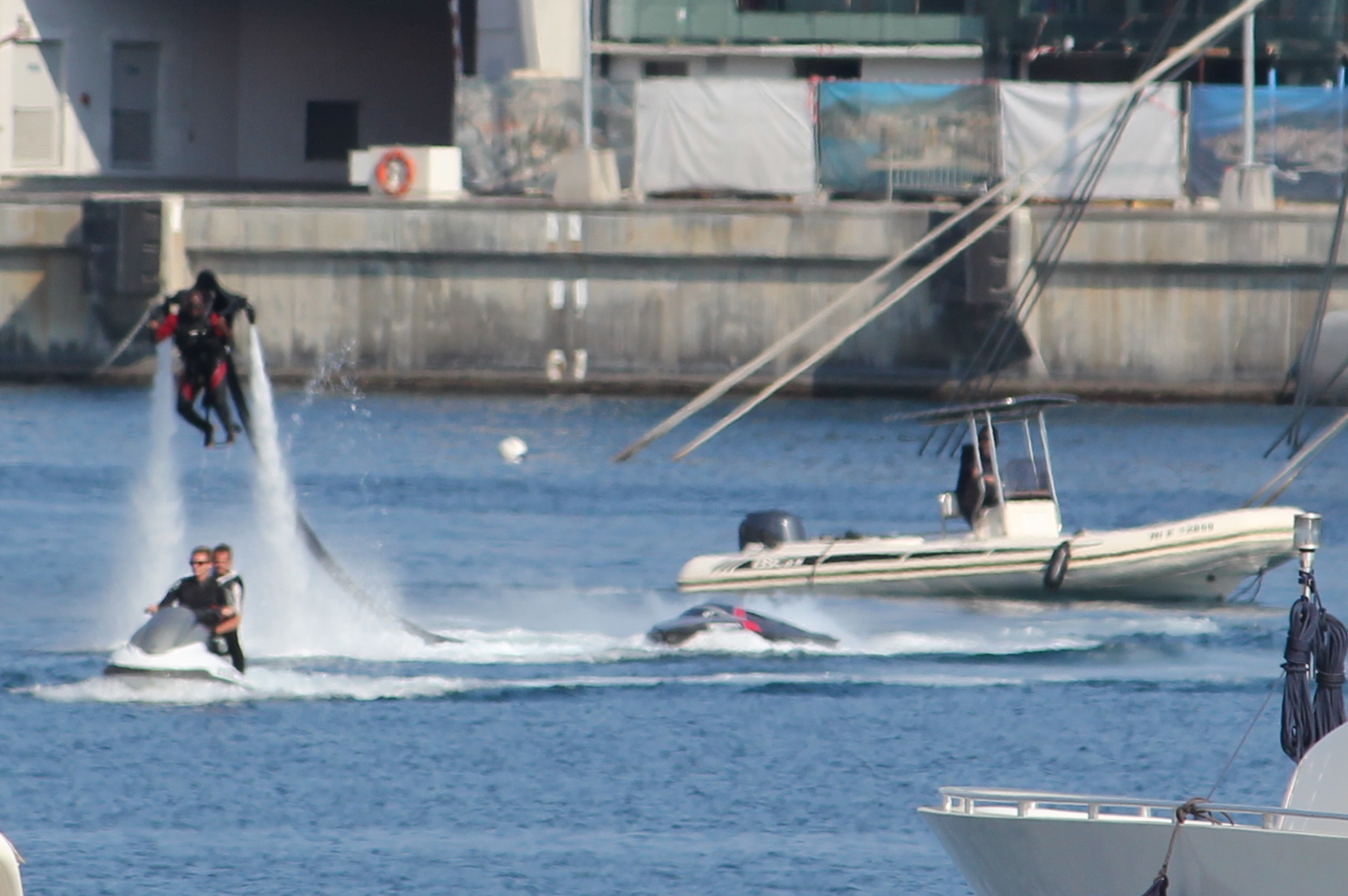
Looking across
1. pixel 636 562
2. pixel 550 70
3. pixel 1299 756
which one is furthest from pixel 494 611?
pixel 550 70

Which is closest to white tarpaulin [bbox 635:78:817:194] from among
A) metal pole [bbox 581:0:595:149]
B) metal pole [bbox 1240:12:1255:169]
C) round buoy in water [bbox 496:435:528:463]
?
metal pole [bbox 581:0:595:149]

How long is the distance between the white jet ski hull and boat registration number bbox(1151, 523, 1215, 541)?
12.3 meters

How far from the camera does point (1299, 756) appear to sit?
14.8m

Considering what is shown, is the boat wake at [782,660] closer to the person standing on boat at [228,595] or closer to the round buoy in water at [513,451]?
the person standing on boat at [228,595]

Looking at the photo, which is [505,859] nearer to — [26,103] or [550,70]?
[550,70]

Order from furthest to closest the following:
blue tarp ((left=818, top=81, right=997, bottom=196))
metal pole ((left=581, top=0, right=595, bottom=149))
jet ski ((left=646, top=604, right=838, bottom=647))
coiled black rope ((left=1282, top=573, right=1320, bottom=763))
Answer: metal pole ((left=581, top=0, right=595, bottom=149)), blue tarp ((left=818, top=81, right=997, bottom=196)), jet ski ((left=646, top=604, right=838, bottom=647)), coiled black rope ((left=1282, top=573, right=1320, bottom=763))

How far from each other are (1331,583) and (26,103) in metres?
42.4

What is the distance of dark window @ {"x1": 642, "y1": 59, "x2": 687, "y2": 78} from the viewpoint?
2445 inches

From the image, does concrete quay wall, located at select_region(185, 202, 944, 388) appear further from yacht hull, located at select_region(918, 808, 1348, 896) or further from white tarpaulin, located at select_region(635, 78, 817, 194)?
yacht hull, located at select_region(918, 808, 1348, 896)

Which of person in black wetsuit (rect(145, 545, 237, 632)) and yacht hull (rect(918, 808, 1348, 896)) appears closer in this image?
yacht hull (rect(918, 808, 1348, 896))

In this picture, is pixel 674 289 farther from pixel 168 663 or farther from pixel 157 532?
pixel 168 663

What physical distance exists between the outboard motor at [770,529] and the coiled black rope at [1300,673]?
53.7 ft

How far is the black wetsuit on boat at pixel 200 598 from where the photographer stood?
23531 millimetres

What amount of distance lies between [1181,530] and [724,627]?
652cm
